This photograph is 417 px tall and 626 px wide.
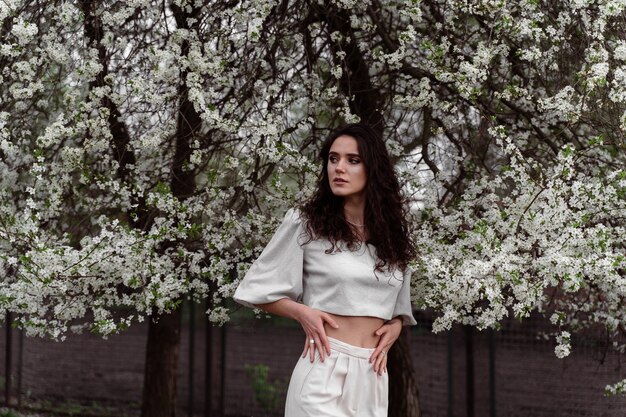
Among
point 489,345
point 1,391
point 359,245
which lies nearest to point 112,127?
point 359,245

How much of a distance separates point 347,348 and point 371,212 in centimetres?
53

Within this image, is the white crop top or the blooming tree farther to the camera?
the blooming tree

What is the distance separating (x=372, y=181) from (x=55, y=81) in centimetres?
251

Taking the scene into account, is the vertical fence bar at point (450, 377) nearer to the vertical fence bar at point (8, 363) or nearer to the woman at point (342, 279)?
the woman at point (342, 279)

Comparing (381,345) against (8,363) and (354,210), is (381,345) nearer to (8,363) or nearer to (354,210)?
(354,210)

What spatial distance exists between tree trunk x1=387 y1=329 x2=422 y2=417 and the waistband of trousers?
3375 mm

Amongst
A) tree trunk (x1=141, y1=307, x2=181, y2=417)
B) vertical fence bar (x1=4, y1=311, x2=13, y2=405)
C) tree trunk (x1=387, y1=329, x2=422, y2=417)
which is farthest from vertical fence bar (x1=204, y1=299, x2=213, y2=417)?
vertical fence bar (x1=4, y1=311, x2=13, y2=405)

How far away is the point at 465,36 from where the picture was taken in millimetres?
5422

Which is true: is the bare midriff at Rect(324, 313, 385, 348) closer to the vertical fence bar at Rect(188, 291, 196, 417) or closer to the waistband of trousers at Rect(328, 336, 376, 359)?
the waistband of trousers at Rect(328, 336, 376, 359)

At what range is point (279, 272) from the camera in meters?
3.31

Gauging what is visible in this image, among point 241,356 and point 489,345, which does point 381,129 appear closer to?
point 489,345

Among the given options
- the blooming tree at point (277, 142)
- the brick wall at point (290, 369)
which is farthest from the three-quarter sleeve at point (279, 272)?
the brick wall at point (290, 369)

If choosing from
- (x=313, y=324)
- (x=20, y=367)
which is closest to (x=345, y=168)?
(x=313, y=324)

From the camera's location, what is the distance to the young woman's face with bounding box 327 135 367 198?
3369 millimetres
